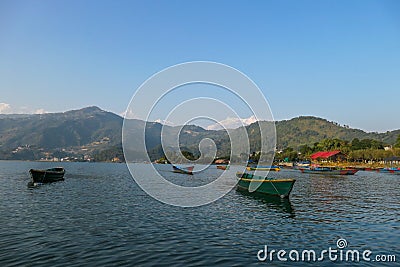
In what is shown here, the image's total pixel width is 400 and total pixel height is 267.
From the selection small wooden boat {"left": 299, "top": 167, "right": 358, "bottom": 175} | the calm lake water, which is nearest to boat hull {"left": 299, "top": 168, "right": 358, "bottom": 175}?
small wooden boat {"left": 299, "top": 167, "right": 358, "bottom": 175}

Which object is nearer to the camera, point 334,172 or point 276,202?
point 276,202

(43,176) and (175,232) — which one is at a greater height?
(43,176)

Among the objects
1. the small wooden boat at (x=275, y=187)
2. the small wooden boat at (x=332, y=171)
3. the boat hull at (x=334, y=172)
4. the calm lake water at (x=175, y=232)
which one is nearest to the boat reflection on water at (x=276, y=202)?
the calm lake water at (x=175, y=232)

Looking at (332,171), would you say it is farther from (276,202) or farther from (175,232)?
(175,232)

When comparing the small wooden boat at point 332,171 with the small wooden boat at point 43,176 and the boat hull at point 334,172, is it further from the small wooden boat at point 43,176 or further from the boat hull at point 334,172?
the small wooden boat at point 43,176

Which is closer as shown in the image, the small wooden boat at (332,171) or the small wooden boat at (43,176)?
the small wooden boat at (43,176)

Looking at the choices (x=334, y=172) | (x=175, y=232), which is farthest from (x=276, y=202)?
(x=334, y=172)

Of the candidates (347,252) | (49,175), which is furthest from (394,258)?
(49,175)

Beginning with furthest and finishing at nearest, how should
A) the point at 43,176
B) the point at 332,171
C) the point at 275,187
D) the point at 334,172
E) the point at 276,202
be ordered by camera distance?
1. the point at 332,171
2. the point at 334,172
3. the point at 43,176
4. the point at 275,187
5. the point at 276,202

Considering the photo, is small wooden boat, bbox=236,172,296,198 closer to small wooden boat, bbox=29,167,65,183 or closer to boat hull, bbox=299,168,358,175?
small wooden boat, bbox=29,167,65,183

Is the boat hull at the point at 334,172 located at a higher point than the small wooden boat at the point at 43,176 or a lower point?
higher

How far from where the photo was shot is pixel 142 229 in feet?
86.8

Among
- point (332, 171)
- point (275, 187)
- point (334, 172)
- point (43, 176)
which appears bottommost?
point (43, 176)

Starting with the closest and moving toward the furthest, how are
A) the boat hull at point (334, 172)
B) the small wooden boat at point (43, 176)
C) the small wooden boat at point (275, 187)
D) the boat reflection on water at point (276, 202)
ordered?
the boat reflection on water at point (276, 202), the small wooden boat at point (275, 187), the small wooden boat at point (43, 176), the boat hull at point (334, 172)
